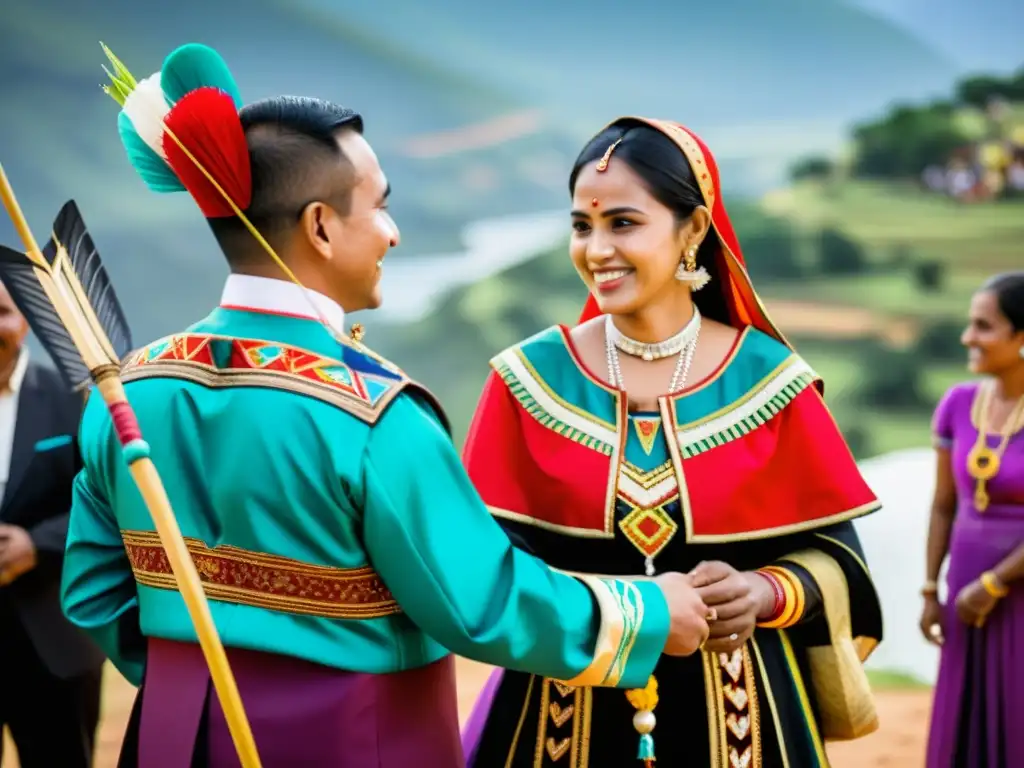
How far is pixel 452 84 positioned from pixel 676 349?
1222cm

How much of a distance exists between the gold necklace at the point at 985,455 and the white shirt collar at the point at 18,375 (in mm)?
2962

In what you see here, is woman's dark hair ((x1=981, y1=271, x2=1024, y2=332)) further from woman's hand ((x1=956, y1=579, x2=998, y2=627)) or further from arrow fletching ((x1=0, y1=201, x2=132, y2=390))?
arrow fletching ((x1=0, y1=201, x2=132, y2=390))

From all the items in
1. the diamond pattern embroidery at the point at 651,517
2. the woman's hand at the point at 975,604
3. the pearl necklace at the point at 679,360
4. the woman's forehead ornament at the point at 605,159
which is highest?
the woman's forehead ornament at the point at 605,159

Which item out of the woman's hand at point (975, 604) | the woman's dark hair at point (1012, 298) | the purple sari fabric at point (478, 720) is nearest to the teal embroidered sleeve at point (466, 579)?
the purple sari fabric at point (478, 720)

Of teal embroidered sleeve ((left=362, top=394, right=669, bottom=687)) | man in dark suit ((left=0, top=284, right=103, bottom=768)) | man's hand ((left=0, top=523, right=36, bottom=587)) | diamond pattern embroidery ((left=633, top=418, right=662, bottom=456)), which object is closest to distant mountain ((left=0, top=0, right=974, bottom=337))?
man in dark suit ((left=0, top=284, right=103, bottom=768))

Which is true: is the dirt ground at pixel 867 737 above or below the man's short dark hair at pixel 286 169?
below

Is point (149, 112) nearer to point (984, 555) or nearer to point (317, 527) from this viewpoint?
point (317, 527)

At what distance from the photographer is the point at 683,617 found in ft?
6.84

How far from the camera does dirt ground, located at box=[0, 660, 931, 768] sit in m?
6.29

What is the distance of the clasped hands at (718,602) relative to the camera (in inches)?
83.2

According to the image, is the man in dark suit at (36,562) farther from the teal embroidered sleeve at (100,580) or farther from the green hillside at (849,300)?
the green hillside at (849,300)

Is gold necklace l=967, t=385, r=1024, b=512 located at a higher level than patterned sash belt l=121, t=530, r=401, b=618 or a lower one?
higher

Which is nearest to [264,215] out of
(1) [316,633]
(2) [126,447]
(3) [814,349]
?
(2) [126,447]

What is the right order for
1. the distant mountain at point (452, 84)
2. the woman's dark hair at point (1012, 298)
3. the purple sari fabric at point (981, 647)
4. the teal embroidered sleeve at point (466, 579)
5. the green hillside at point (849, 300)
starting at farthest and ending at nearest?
the distant mountain at point (452, 84)
the green hillside at point (849, 300)
the woman's dark hair at point (1012, 298)
the purple sari fabric at point (981, 647)
the teal embroidered sleeve at point (466, 579)
